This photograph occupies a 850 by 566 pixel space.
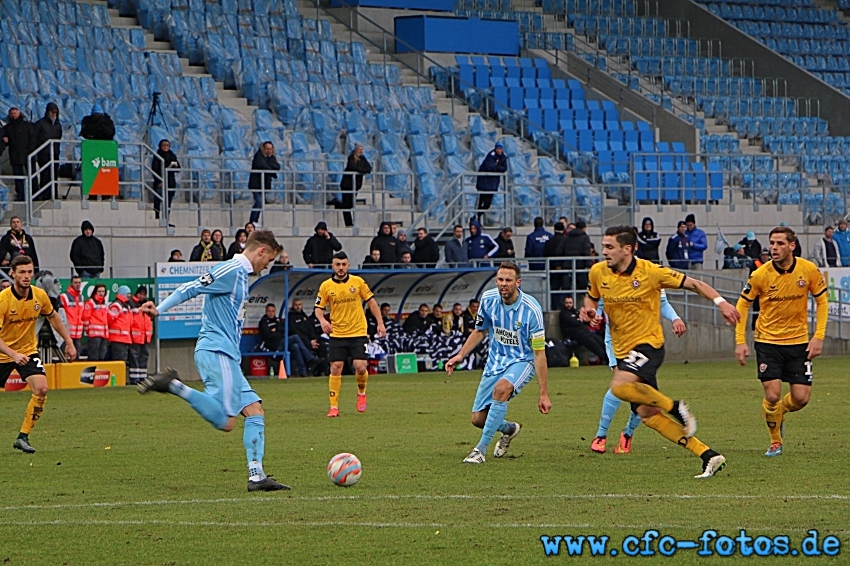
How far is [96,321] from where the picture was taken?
78.5 feet

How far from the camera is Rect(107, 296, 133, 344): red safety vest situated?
2411cm

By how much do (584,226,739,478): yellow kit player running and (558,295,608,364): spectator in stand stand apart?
1603cm

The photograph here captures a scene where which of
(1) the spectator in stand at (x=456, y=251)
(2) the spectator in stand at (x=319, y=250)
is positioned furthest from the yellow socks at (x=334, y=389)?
(1) the spectator in stand at (x=456, y=251)

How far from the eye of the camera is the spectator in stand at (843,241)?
31.6 m

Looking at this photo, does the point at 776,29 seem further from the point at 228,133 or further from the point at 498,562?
the point at 498,562

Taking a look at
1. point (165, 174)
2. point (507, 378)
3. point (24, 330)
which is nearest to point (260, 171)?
point (165, 174)

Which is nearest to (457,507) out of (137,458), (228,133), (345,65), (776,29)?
(137,458)

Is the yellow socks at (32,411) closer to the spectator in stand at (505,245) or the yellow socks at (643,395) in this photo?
the yellow socks at (643,395)

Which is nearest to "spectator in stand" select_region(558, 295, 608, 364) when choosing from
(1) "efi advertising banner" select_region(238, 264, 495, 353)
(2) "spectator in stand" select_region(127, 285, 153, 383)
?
(1) "efi advertising banner" select_region(238, 264, 495, 353)

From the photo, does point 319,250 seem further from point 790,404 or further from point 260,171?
point 790,404

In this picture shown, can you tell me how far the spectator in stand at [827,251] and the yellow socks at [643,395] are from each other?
21290 mm

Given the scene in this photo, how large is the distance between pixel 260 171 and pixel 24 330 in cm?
1401

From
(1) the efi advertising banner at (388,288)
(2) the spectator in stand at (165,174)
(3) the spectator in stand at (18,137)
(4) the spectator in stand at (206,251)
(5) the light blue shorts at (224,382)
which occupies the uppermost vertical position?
(3) the spectator in stand at (18,137)

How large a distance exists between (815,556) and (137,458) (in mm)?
7130
